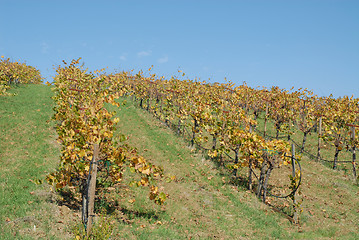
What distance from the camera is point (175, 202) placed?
10.2 m

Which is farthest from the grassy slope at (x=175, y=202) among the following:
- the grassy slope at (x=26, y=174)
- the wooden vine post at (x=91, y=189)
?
the wooden vine post at (x=91, y=189)

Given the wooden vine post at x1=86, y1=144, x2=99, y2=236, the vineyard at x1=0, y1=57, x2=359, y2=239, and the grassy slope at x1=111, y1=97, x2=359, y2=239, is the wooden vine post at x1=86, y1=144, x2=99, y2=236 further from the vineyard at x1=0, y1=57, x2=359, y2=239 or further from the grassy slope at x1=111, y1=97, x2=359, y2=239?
the grassy slope at x1=111, y1=97, x2=359, y2=239

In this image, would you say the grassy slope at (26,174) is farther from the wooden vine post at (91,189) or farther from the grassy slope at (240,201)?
the grassy slope at (240,201)

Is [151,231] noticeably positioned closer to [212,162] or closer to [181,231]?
[181,231]

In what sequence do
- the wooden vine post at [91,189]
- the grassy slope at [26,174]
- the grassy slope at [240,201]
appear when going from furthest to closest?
the grassy slope at [240,201] < the grassy slope at [26,174] < the wooden vine post at [91,189]

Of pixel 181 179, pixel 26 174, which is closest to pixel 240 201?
pixel 181 179

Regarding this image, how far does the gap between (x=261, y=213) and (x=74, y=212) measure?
22.7 feet

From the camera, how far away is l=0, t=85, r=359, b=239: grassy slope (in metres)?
7.56

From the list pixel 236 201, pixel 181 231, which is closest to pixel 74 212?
pixel 181 231

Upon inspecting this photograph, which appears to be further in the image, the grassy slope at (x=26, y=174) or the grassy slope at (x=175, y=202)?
the grassy slope at (x=175, y=202)

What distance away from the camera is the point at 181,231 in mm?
8297

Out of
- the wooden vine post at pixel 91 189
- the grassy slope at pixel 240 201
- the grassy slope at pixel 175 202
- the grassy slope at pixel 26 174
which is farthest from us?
the grassy slope at pixel 240 201

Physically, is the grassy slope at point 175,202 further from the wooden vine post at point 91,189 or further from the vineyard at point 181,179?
the wooden vine post at point 91,189

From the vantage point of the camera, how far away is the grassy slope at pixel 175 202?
7.56 metres
